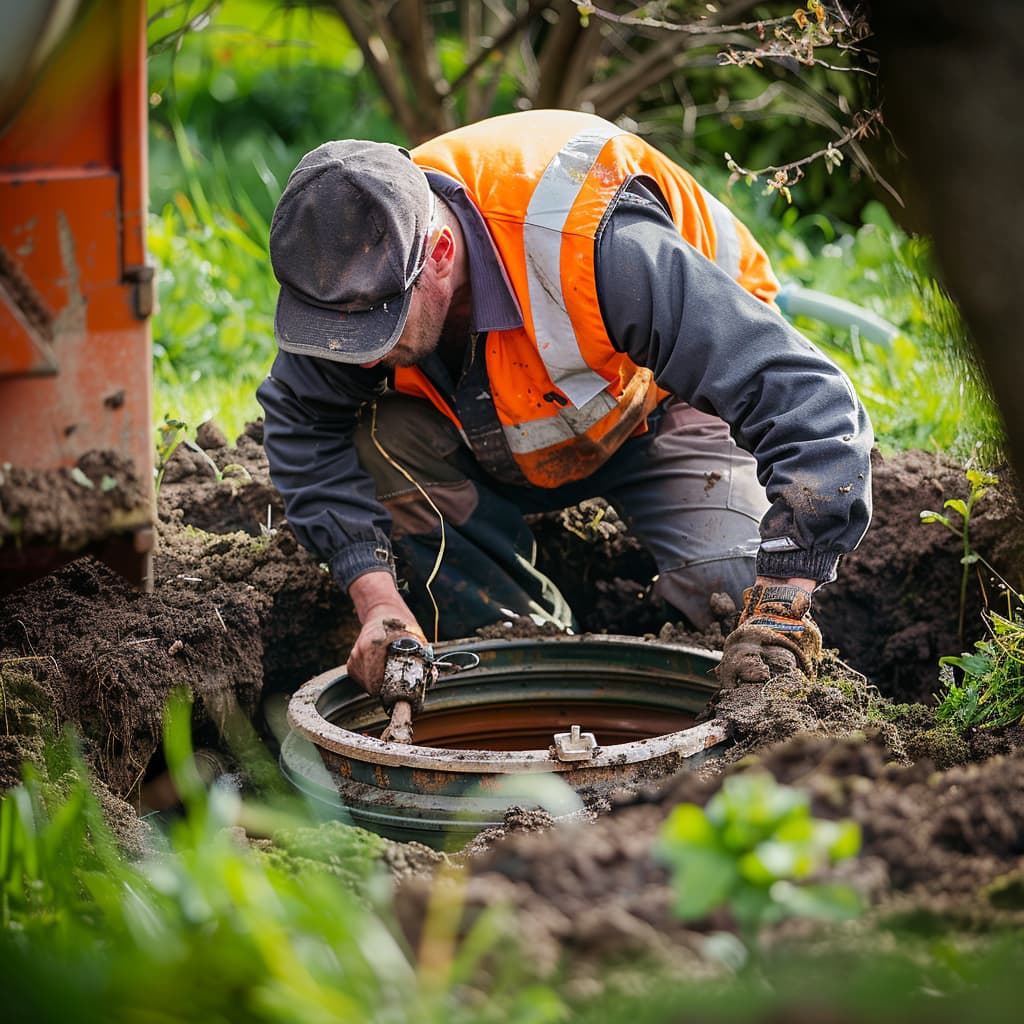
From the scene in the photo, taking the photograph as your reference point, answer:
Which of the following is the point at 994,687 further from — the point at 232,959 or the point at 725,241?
the point at 232,959

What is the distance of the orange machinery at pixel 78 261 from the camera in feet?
5.67

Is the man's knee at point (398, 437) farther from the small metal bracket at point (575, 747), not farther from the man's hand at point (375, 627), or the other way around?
the small metal bracket at point (575, 747)

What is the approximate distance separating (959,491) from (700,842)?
239cm

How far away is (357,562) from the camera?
10.0 ft

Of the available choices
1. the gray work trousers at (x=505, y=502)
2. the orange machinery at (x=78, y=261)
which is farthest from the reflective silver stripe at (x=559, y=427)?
the orange machinery at (x=78, y=261)

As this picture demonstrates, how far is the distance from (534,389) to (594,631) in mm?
891

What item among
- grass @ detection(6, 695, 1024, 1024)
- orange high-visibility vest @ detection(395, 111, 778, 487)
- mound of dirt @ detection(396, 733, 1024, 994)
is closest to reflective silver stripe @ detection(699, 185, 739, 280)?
orange high-visibility vest @ detection(395, 111, 778, 487)

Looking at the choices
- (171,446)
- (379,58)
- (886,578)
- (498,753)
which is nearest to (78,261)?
(498,753)

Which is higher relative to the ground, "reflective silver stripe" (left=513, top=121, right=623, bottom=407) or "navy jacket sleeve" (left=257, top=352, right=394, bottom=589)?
"reflective silver stripe" (left=513, top=121, right=623, bottom=407)

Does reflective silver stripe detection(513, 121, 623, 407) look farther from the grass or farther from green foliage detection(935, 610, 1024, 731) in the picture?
the grass

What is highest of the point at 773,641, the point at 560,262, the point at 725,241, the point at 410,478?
the point at 560,262

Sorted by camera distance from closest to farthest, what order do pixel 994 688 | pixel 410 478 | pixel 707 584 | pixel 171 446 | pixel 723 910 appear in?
pixel 723 910 < pixel 994 688 < pixel 707 584 < pixel 410 478 < pixel 171 446

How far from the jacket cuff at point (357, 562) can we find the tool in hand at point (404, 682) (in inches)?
13.0

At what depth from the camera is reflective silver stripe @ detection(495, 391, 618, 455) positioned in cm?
300
